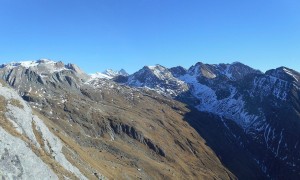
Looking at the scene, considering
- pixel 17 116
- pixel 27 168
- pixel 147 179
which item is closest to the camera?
pixel 27 168

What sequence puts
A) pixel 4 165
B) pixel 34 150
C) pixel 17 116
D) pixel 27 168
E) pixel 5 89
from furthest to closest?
1. pixel 5 89
2. pixel 17 116
3. pixel 34 150
4. pixel 27 168
5. pixel 4 165

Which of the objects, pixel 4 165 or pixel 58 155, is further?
pixel 58 155

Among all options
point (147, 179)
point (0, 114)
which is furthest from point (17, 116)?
point (147, 179)

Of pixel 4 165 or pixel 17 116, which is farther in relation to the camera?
pixel 17 116

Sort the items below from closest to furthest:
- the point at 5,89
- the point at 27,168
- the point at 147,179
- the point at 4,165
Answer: the point at 4,165 → the point at 27,168 → the point at 5,89 → the point at 147,179

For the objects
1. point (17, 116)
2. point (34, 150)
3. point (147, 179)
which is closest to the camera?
point (34, 150)

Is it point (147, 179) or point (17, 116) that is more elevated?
point (17, 116)

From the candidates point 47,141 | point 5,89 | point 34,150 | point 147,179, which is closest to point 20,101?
point 5,89

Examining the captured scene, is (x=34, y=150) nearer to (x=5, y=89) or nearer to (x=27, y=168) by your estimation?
(x=27, y=168)

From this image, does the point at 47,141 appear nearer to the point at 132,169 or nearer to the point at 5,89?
the point at 5,89
